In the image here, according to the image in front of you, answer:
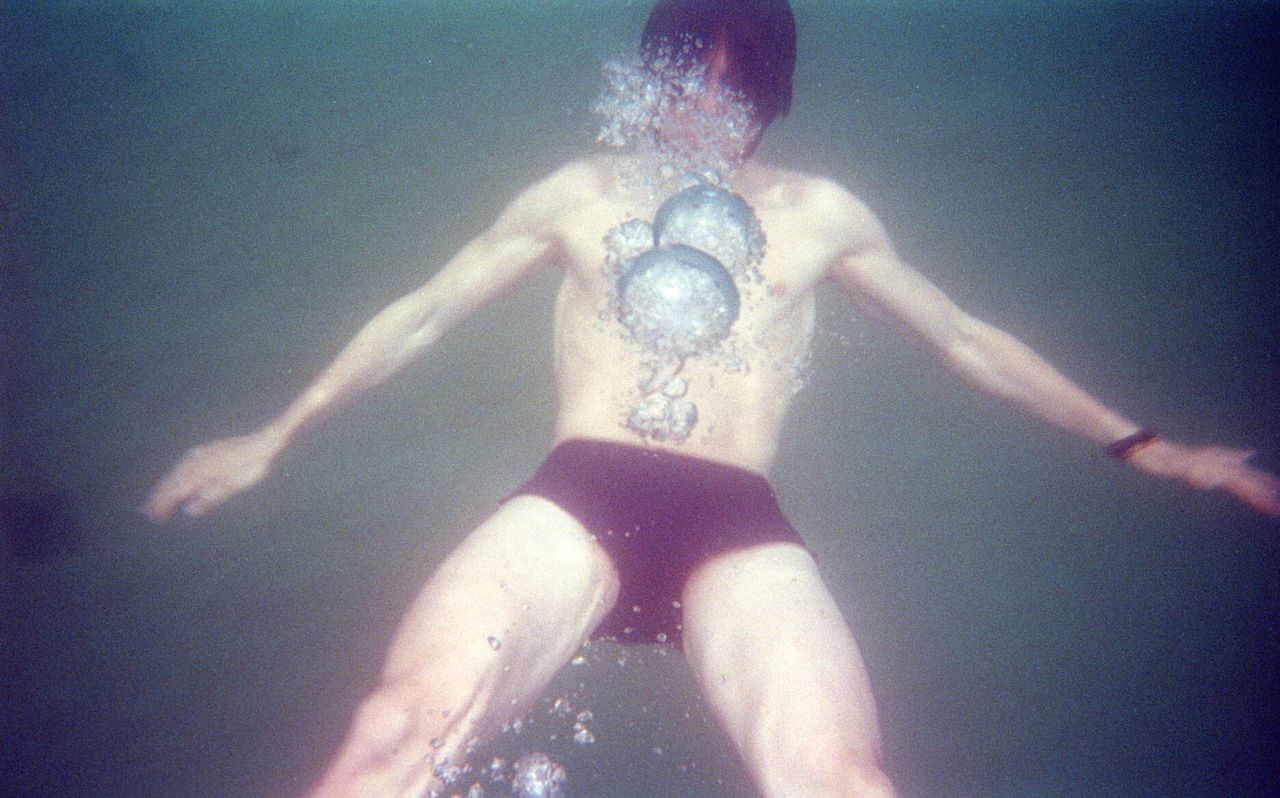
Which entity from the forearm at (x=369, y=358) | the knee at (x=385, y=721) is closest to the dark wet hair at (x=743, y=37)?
the forearm at (x=369, y=358)

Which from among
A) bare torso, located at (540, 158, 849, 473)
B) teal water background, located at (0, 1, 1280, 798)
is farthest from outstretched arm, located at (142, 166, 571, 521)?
teal water background, located at (0, 1, 1280, 798)

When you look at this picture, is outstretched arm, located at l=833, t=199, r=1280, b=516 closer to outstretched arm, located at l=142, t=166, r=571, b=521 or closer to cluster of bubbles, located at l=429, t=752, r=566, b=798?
outstretched arm, located at l=142, t=166, r=571, b=521

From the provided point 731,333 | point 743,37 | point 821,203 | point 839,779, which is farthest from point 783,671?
point 743,37

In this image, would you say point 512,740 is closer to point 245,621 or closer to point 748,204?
point 245,621

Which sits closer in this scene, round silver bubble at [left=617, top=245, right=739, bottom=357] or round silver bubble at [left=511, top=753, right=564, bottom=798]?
round silver bubble at [left=617, top=245, right=739, bottom=357]

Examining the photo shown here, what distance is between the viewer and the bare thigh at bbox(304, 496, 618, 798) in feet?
4.45

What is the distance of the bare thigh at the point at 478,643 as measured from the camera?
1.36m

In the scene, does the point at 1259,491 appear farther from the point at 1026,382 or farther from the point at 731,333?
the point at 731,333

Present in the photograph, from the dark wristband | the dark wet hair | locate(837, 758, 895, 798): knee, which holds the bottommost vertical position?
locate(837, 758, 895, 798): knee

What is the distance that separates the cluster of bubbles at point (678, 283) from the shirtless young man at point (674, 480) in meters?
0.05

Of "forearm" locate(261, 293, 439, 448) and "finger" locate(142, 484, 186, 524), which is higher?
"forearm" locate(261, 293, 439, 448)

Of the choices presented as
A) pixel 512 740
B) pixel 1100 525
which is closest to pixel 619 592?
pixel 512 740

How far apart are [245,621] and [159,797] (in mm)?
1097

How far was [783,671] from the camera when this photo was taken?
1.66 metres
